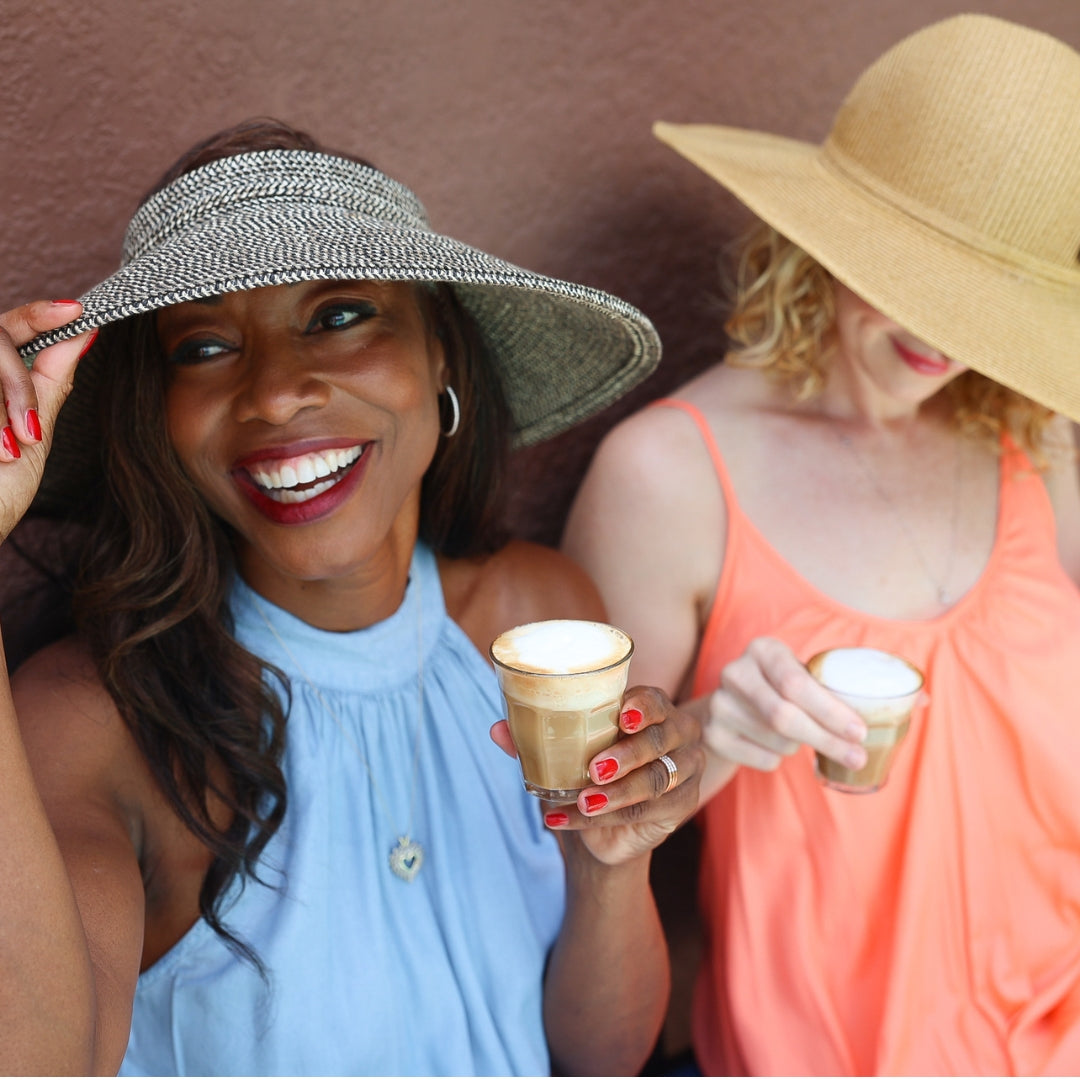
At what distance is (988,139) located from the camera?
2154mm

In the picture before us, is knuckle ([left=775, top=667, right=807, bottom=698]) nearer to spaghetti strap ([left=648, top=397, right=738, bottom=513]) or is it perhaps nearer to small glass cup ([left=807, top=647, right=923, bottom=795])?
small glass cup ([left=807, top=647, right=923, bottom=795])

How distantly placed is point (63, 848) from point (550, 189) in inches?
75.6

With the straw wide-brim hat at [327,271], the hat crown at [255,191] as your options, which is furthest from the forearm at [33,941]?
the hat crown at [255,191]

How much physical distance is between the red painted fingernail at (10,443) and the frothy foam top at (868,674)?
4.28 feet

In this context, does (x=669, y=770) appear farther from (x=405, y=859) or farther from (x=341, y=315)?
(x=341, y=315)

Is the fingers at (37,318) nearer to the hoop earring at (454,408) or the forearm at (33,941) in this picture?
the forearm at (33,941)

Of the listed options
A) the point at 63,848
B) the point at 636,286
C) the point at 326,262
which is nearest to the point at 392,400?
the point at 326,262

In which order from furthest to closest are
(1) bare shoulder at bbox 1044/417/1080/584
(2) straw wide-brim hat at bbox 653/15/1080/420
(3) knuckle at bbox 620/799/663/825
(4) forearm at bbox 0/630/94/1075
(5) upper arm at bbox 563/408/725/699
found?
(1) bare shoulder at bbox 1044/417/1080/584 < (5) upper arm at bbox 563/408/725/699 < (2) straw wide-brim hat at bbox 653/15/1080/420 < (3) knuckle at bbox 620/799/663/825 < (4) forearm at bbox 0/630/94/1075

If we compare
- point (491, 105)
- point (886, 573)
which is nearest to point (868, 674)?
point (886, 573)

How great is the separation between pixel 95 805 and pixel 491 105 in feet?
5.91

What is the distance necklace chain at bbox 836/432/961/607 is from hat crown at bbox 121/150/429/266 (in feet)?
4.01

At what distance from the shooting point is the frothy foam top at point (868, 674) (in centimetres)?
195

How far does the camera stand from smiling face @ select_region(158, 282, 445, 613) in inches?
71.0

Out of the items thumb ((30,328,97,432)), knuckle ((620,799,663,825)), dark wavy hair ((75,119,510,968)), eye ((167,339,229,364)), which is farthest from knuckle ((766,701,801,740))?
thumb ((30,328,97,432))
